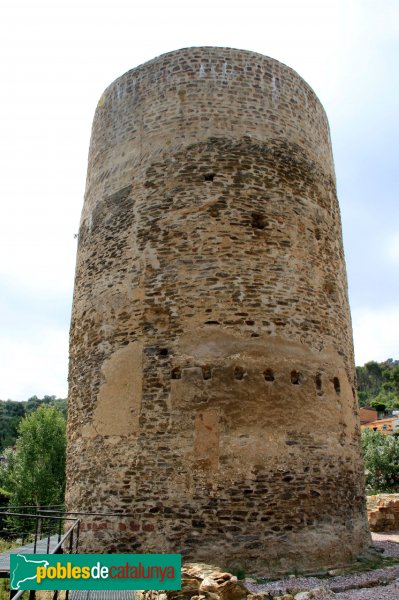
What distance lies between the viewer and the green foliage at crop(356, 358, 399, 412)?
68625mm

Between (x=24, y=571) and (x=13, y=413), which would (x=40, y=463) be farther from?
(x=13, y=413)

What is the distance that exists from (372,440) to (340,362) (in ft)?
45.2

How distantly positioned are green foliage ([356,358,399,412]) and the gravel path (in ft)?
193

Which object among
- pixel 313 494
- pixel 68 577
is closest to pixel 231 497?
pixel 313 494

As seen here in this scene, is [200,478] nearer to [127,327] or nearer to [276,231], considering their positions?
[127,327]

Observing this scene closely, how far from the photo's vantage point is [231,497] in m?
7.74

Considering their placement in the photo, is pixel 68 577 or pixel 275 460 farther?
pixel 275 460

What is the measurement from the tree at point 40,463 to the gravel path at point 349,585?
1692 centimetres

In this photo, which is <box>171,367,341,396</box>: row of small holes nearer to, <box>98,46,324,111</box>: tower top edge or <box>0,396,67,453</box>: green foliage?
<box>98,46,324,111</box>: tower top edge

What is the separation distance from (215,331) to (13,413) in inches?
3286

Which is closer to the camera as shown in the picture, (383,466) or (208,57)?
(208,57)

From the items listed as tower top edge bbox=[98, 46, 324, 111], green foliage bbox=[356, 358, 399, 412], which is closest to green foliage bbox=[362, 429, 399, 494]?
tower top edge bbox=[98, 46, 324, 111]

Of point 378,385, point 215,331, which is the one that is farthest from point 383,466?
point 378,385

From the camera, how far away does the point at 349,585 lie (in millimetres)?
7031
